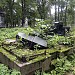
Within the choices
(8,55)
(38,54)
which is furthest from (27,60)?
(8,55)

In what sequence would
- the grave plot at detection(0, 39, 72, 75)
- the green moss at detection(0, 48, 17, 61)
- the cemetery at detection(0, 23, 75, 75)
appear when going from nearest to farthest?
the grave plot at detection(0, 39, 72, 75), the cemetery at detection(0, 23, 75, 75), the green moss at detection(0, 48, 17, 61)

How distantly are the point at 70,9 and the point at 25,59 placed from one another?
1069 inches

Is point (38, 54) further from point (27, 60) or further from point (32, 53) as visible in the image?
point (27, 60)

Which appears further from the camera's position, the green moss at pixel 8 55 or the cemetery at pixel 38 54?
the green moss at pixel 8 55

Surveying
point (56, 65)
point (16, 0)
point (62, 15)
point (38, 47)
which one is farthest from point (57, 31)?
point (62, 15)

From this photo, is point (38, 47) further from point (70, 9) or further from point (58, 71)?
point (70, 9)

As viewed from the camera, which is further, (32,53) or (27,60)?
(32,53)

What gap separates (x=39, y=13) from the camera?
962 inches

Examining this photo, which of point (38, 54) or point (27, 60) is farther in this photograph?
point (38, 54)

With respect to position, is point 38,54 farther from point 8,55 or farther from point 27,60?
point 8,55

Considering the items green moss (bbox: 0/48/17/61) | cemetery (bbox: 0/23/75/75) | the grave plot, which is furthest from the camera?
green moss (bbox: 0/48/17/61)

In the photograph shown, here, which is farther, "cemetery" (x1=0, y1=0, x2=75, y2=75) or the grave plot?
"cemetery" (x1=0, y1=0, x2=75, y2=75)

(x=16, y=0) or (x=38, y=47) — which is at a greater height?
(x=16, y=0)

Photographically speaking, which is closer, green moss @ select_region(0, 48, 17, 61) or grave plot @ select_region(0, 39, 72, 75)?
grave plot @ select_region(0, 39, 72, 75)
